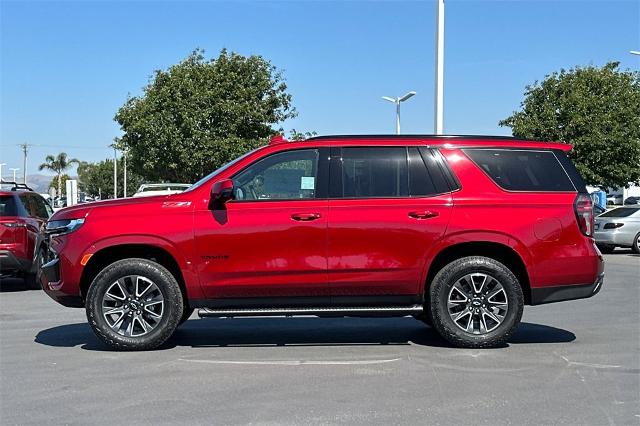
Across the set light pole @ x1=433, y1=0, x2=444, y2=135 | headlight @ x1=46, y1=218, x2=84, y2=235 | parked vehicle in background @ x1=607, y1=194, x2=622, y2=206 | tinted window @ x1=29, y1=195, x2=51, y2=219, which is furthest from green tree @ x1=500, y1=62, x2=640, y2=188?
parked vehicle in background @ x1=607, y1=194, x2=622, y2=206

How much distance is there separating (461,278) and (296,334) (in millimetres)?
2014

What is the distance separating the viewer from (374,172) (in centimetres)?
641

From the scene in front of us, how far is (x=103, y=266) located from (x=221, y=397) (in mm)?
2218

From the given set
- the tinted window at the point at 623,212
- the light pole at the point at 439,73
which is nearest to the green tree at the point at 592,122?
the tinted window at the point at 623,212

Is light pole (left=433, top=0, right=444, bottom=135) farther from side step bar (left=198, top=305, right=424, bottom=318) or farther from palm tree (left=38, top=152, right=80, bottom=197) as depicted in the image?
palm tree (left=38, top=152, right=80, bottom=197)

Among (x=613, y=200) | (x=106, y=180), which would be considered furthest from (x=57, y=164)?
(x=613, y=200)

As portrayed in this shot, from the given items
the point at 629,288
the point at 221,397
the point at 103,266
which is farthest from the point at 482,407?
the point at 629,288

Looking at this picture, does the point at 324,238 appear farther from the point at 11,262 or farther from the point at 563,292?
the point at 11,262

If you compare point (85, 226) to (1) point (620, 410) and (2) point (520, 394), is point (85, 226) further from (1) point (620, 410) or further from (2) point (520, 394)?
(1) point (620, 410)

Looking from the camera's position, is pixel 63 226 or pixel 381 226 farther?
pixel 63 226

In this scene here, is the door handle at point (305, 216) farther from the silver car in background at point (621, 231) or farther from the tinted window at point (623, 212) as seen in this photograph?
the tinted window at point (623, 212)

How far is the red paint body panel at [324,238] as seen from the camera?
241 inches

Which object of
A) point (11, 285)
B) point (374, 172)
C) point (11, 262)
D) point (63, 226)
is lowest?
point (11, 285)

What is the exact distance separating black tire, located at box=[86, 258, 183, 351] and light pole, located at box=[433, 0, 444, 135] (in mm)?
11890
